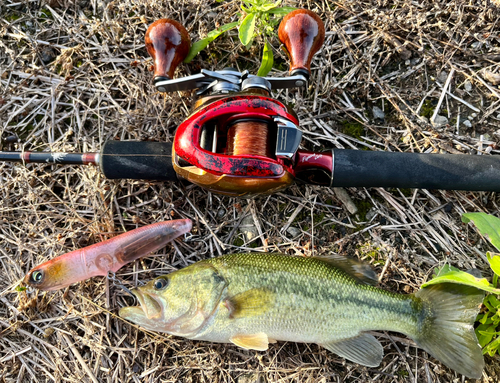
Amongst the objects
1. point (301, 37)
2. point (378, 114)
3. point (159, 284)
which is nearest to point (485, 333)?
point (378, 114)

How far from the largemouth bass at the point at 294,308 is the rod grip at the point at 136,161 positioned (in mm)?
902

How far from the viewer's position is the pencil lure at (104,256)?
3479 mm

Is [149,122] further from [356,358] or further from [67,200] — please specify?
[356,358]

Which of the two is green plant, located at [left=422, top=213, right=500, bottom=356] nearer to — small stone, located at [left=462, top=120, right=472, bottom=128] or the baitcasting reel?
small stone, located at [left=462, top=120, right=472, bottom=128]

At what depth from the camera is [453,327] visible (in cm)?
313

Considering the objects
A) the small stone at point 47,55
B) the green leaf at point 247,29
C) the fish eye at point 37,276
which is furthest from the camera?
the small stone at point 47,55

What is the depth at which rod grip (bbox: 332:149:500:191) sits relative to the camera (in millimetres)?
3111

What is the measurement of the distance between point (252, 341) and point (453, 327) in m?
1.71

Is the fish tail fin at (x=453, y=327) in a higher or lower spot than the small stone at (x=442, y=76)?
lower

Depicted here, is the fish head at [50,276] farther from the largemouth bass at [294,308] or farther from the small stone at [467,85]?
the small stone at [467,85]

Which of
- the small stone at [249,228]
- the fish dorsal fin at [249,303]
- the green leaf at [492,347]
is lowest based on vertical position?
the green leaf at [492,347]

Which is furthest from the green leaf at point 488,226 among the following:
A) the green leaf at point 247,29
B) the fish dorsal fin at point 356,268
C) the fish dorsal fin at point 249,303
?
the green leaf at point 247,29

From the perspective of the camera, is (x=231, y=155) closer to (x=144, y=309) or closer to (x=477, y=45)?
(x=144, y=309)

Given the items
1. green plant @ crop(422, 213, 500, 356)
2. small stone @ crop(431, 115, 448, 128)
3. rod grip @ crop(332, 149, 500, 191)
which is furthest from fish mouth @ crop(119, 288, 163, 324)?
small stone @ crop(431, 115, 448, 128)
